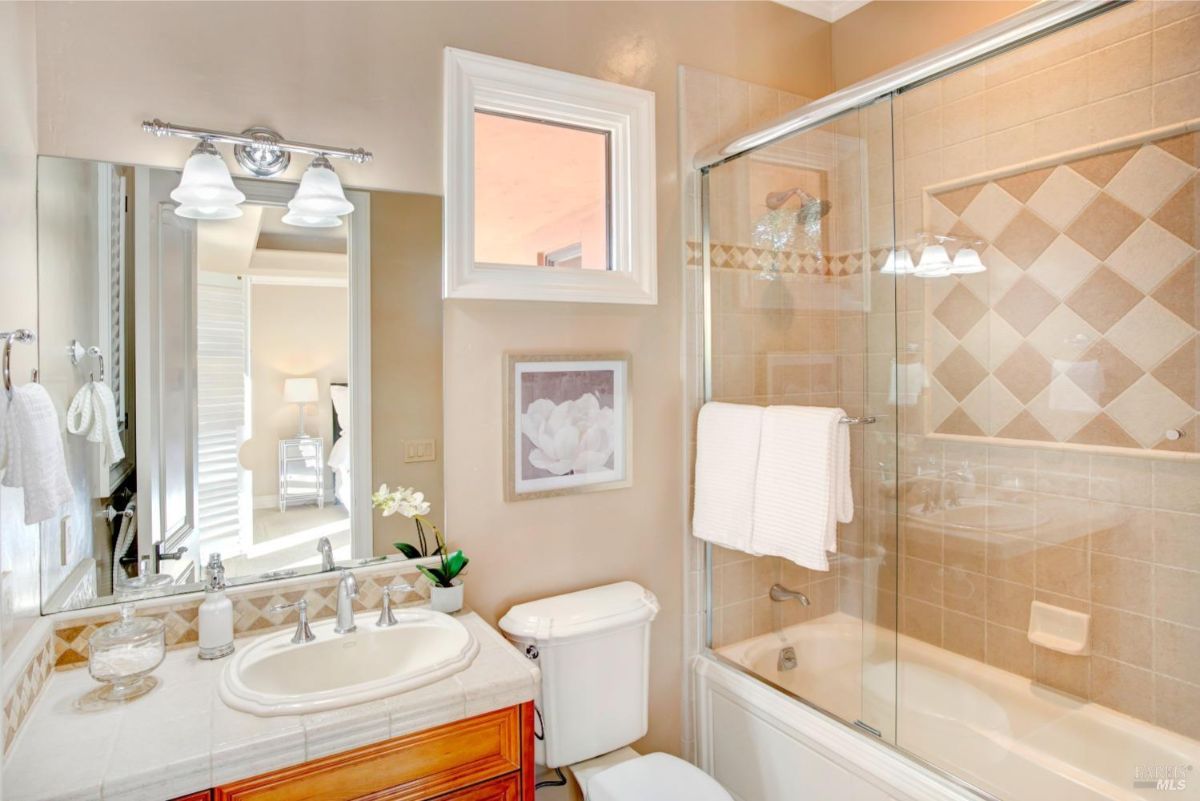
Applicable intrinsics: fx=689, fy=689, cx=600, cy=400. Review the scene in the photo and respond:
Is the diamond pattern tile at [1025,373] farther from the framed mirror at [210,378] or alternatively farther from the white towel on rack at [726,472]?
the framed mirror at [210,378]

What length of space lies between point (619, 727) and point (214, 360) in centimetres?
141

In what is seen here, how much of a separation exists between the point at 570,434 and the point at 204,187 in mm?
1126

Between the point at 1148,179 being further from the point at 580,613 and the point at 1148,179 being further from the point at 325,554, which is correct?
the point at 325,554

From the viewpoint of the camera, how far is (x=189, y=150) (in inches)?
62.6

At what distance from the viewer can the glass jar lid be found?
1.34 meters

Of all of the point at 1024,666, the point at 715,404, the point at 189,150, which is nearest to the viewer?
the point at 189,150

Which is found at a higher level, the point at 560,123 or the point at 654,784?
the point at 560,123

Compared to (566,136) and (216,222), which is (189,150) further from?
(566,136)

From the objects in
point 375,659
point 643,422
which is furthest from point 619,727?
point 643,422

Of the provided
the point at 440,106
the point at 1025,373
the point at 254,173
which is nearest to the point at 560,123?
the point at 440,106

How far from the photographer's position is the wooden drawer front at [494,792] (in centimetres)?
140

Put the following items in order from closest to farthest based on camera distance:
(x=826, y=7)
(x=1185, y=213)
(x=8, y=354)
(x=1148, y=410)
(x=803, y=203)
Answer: (x=8, y=354)
(x=1185, y=213)
(x=1148, y=410)
(x=803, y=203)
(x=826, y=7)

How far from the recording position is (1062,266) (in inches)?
66.1

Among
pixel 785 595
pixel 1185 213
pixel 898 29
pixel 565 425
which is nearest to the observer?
pixel 1185 213
